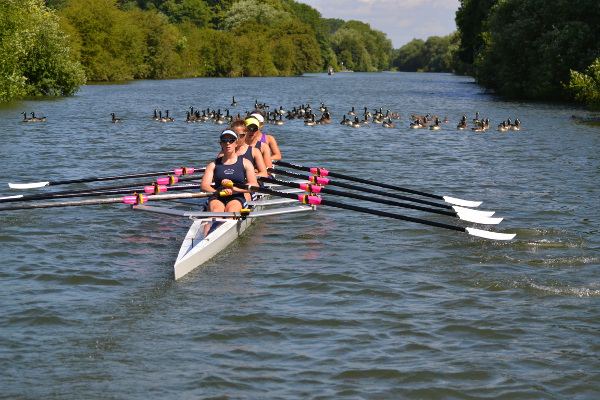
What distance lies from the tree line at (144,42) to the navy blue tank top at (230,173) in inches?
1107

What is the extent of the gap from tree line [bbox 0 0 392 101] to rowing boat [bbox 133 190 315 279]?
28.4m

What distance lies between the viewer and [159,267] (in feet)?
36.1

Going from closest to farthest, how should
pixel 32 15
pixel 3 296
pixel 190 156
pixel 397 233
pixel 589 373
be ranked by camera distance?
pixel 589 373 → pixel 3 296 → pixel 397 233 → pixel 190 156 → pixel 32 15

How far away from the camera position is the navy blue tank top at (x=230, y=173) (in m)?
12.4

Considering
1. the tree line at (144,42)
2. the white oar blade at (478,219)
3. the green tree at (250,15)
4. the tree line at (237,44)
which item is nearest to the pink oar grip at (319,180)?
the white oar blade at (478,219)

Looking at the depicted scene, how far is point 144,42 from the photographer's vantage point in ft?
291

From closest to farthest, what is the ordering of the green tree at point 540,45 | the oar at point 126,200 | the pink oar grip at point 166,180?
1. the oar at point 126,200
2. the pink oar grip at point 166,180
3. the green tree at point 540,45

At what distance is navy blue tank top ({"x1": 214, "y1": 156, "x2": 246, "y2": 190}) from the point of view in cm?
1238

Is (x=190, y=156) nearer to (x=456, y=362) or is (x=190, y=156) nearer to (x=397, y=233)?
(x=397, y=233)

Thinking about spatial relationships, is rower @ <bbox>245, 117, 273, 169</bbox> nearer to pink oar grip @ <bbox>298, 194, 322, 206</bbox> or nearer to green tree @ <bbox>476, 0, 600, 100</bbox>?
pink oar grip @ <bbox>298, 194, 322, 206</bbox>

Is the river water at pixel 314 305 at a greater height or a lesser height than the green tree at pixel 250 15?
lesser

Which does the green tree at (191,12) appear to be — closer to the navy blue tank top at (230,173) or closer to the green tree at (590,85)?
the green tree at (590,85)

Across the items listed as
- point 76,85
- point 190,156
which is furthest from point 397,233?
point 76,85

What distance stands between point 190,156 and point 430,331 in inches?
637
